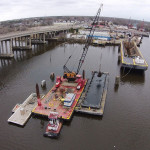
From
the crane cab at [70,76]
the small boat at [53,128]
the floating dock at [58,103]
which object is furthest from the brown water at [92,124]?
the crane cab at [70,76]

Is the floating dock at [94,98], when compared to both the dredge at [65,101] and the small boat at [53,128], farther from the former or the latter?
the small boat at [53,128]

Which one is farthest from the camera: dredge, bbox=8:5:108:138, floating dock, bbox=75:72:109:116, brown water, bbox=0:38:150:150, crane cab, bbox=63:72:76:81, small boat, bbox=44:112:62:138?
crane cab, bbox=63:72:76:81

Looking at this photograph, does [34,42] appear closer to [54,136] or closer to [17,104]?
[17,104]

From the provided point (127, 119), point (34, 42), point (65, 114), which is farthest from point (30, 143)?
point (34, 42)

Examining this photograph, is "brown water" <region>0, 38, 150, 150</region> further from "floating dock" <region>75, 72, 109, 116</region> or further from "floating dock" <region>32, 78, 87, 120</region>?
"floating dock" <region>32, 78, 87, 120</region>

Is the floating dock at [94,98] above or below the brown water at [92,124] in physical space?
above

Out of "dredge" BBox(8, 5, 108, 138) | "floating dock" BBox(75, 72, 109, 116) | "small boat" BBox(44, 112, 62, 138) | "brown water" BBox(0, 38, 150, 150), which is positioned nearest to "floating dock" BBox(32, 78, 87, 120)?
"dredge" BBox(8, 5, 108, 138)
